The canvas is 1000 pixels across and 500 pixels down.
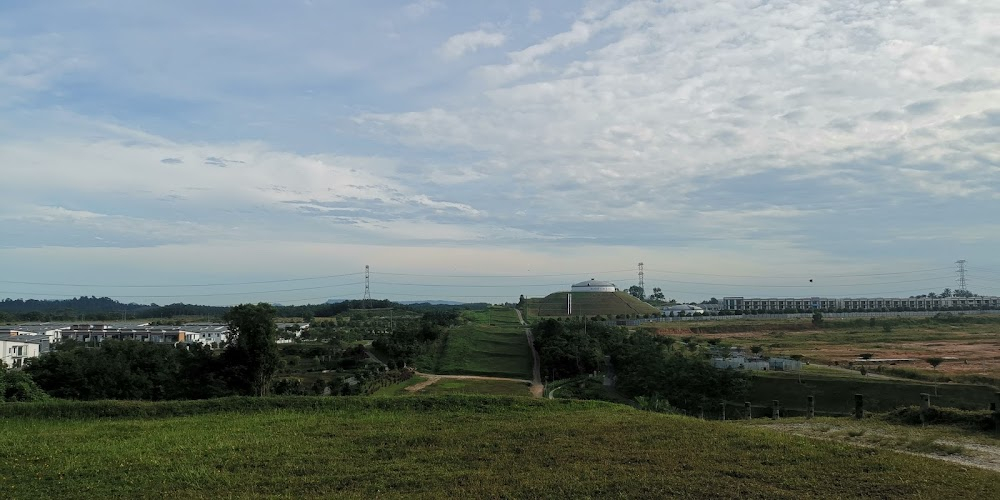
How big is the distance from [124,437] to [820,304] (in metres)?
139

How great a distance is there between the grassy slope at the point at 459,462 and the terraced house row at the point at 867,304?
390 ft

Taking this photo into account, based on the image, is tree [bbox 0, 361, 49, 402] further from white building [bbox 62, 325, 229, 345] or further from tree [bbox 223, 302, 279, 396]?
white building [bbox 62, 325, 229, 345]

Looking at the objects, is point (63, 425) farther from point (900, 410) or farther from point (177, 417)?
point (900, 410)

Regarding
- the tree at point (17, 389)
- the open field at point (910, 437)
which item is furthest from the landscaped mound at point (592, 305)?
A: the open field at point (910, 437)

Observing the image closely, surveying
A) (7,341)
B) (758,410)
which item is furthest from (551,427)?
(7,341)

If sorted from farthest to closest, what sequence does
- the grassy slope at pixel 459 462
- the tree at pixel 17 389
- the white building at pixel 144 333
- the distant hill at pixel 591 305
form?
the distant hill at pixel 591 305
the white building at pixel 144 333
the tree at pixel 17 389
the grassy slope at pixel 459 462

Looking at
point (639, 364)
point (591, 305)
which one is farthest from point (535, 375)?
point (591, 305)

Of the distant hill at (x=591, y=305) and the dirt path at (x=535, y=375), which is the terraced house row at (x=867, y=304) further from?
the dirt path at (x=535, y=375)

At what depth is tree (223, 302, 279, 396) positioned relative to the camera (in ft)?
85.3

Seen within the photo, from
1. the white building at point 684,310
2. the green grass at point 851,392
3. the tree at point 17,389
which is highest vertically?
the tree at point 17,389

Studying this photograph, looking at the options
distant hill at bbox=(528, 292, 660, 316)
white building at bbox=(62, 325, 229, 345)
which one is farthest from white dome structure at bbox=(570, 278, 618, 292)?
white building at bbox=(62, 325, 229, 345)

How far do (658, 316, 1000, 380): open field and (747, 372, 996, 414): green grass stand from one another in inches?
180

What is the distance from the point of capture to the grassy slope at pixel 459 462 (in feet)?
29.3

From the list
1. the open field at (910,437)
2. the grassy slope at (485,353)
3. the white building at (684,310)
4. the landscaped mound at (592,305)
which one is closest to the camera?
the open field at (910,437)
